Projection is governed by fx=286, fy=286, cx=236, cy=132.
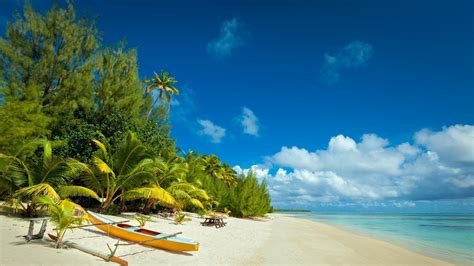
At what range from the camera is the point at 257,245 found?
11953 millimetres

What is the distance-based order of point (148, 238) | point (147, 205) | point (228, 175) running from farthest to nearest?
point (228, 175) → point (147, 205) → point (148, 238)

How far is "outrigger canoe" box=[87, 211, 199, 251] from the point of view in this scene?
27.3 ft

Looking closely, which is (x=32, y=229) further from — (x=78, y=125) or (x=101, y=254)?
(x=78, y=125)

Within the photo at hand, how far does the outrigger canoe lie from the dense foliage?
2470 millimetres

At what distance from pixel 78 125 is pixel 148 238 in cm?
1164

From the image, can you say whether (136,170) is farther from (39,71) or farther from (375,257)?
(375,257)

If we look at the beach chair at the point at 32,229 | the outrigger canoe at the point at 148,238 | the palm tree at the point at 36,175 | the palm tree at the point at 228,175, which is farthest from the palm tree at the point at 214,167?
the beach chair at the point at 32,229

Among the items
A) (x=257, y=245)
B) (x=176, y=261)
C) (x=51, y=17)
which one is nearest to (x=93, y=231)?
(x=176, y=261)

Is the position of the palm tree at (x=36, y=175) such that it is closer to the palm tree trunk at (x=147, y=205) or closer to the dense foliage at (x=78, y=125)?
the dense foliage at (x=78, y=125)

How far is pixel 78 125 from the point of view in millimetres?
17328

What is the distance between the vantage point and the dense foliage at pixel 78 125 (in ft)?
38.7

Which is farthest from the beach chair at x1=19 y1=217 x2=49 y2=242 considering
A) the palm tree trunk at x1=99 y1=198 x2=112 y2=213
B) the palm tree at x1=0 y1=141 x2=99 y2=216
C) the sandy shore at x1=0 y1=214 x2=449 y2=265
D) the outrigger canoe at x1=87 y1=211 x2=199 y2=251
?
the palm tree trunk at x1=99 y1=198 x2=112 y2=213

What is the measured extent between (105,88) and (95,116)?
2.06 metres

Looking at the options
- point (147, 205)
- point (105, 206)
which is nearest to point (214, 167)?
point (147, 205)
